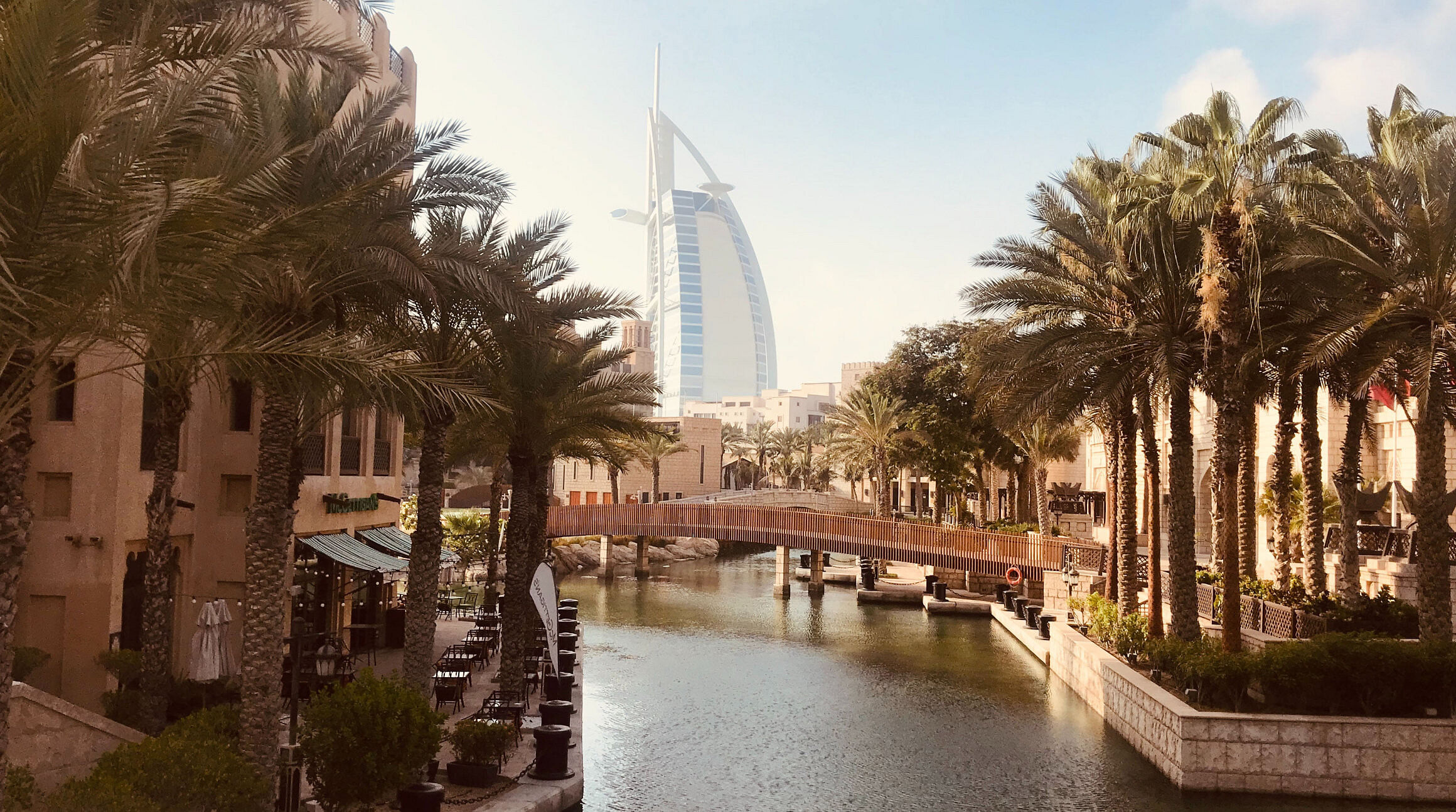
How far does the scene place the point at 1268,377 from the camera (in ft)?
74.7

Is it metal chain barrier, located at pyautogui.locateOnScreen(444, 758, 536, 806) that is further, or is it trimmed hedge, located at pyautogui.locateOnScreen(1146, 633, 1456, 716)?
trimmed hedge, located at pyautogui.locateOnScreen(1146, 633, 1456, 716)

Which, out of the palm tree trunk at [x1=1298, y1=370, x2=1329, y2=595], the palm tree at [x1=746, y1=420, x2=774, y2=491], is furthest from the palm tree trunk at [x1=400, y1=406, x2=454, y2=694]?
the palm tree at [x1=746, y1=420, x2=774, y2=491]

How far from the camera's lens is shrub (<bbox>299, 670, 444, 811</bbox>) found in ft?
36.5

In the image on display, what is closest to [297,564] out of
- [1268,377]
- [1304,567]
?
[1268,377]

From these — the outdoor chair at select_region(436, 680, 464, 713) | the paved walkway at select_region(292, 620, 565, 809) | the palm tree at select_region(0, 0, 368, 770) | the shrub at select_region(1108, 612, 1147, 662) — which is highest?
the palm tree at select_region(0, 0, 368, 770)

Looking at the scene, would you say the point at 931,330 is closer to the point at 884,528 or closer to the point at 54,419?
the point at 884,528

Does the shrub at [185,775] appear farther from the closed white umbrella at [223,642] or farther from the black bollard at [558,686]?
the closed white umbrella at [223,642]

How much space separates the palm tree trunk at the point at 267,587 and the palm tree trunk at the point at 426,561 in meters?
3.38

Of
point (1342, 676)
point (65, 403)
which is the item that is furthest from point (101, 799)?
point (1342, 676)

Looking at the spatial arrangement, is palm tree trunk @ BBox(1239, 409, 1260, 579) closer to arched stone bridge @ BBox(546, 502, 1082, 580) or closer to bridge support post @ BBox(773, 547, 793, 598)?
arched stone bridge @ BBox(546, 502, 1082, 580)

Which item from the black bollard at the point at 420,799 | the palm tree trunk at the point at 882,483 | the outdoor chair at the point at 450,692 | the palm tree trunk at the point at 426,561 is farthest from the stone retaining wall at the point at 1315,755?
the palm tree trunk at the point at 882,483

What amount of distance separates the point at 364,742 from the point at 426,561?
5.49 m

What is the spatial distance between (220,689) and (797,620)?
74.4 ft

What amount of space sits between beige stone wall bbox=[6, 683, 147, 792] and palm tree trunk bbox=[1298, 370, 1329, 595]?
1999 centimetres
